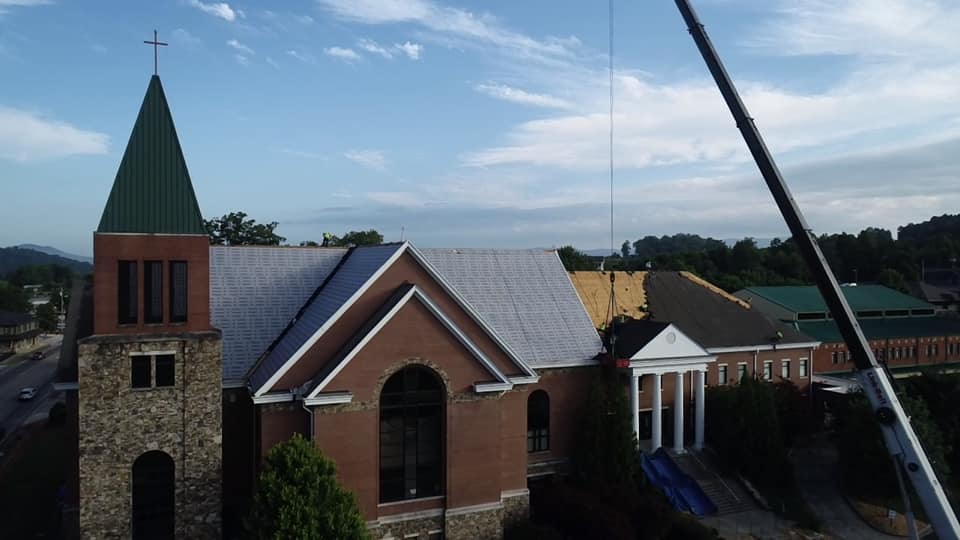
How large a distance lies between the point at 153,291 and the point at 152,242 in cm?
147

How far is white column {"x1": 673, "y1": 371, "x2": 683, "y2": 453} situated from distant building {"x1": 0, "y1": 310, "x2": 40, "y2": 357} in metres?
86.4

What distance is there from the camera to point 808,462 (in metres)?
33.8

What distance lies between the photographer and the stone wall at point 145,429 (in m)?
18.9

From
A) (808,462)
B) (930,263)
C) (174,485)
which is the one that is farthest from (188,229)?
(930,263)

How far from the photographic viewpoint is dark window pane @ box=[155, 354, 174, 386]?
65.0 ft

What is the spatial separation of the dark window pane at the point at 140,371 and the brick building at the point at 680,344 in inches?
744

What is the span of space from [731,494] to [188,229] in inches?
964

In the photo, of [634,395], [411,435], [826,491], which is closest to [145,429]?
[411,435]

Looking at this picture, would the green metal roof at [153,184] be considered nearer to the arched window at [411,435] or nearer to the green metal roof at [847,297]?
the arched window at [411,435]

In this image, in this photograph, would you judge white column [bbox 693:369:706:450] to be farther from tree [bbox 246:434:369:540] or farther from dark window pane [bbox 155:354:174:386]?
dark window pane [bbox 155:354:174:386]

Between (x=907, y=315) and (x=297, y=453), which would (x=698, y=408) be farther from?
(x=907, y=315)

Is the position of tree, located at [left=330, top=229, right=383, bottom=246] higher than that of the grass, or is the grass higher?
tree, located at [left=330, top=229, right=383, bottom=246]

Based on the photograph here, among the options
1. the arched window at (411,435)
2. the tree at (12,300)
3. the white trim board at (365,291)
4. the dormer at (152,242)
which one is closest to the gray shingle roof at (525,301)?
the white trim board at (365,291)

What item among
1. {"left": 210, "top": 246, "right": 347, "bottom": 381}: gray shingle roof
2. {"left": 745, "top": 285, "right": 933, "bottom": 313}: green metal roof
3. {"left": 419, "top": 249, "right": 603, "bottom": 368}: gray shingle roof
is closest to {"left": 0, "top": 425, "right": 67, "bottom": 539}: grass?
{"left": 210, "top": 246, "right": 347, "bottom": 381}: gray shingle roof
